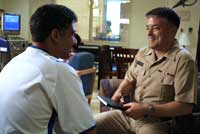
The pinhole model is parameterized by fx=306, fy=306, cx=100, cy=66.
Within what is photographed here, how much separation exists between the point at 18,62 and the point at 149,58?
1.14m

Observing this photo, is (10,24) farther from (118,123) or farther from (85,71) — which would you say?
(118,123)

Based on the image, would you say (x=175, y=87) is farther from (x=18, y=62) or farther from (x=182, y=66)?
(x=18, y=62)

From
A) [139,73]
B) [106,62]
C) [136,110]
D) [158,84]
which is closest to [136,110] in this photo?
[136,110]

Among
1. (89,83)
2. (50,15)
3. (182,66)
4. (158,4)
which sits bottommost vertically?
(89,83)

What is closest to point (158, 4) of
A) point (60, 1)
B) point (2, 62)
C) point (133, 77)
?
point (60, 1)

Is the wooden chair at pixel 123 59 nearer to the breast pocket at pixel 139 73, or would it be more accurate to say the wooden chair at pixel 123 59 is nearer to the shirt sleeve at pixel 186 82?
the breast pocket at pixel 139 73

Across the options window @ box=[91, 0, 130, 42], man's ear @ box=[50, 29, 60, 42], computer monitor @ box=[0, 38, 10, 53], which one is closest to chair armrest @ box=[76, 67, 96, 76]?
computer monitor @ box=[0, 38, 10, 53]

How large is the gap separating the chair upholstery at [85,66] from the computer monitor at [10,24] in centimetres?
350

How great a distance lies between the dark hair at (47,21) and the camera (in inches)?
42.0

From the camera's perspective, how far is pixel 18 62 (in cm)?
106

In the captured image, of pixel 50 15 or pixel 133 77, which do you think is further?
pixel 133 77

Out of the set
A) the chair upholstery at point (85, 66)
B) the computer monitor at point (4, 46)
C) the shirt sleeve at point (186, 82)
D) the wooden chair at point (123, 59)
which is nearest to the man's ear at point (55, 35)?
the shirt sleeve at point (186, 82)

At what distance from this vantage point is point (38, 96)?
3.28ft

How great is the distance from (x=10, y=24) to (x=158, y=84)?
208 inches
